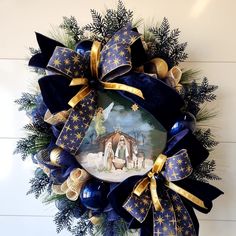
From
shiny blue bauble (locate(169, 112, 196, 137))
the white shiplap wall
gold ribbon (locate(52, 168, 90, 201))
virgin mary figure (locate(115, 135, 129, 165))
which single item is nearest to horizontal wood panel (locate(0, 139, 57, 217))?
the white shiplap wall

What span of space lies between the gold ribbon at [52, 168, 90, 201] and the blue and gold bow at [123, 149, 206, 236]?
4.4 inches

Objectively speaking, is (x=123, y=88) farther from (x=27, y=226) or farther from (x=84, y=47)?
(x=27, y=226)

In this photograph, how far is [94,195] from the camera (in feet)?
2.37

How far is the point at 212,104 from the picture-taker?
83cm

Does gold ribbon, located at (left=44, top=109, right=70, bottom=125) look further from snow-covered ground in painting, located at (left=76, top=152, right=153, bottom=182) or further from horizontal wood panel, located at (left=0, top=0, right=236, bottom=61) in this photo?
horizontal wood panel, located at (left=0, top=0, right=236, bottom=61)

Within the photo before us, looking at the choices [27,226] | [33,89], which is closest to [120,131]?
[33,89]

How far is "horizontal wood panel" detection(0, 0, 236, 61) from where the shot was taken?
0.83 m

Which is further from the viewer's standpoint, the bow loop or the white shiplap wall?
the white shiplap wall

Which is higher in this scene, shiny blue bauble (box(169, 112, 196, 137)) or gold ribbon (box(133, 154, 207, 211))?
shiny blue bauble (box(169, 112, 196, 137))

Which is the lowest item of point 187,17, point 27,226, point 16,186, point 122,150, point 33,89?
point 27,226

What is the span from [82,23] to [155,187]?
44 cm

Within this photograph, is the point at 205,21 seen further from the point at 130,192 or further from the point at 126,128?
the point at 130,192

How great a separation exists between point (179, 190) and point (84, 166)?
21cm

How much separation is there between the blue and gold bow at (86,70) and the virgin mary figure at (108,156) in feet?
0.21
